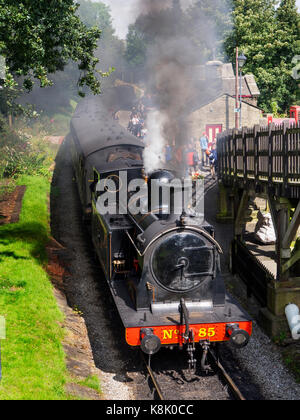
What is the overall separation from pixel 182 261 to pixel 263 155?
406 centimetres

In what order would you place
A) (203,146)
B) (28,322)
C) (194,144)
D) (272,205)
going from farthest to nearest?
(203,146) → (194,144) → (272,205) → (28,322)

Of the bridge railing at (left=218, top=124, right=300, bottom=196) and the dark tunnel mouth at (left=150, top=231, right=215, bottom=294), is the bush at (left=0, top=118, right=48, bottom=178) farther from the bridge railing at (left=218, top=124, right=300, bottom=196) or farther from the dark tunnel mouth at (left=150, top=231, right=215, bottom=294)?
the dark tunnel mouth at (left=150, top=231, right=215, bottom=294)

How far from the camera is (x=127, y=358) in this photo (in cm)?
911

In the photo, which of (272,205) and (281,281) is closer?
(281,281)

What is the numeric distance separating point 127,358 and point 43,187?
45.0 ft

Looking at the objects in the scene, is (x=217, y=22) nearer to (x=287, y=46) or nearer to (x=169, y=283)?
(x=287, y=46)

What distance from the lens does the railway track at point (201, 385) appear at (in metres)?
7.62

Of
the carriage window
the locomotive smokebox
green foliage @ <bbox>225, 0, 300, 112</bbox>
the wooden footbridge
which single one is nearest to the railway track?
the wooden footbridge

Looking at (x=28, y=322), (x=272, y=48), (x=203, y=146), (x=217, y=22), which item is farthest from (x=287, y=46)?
(x=28, y=322)

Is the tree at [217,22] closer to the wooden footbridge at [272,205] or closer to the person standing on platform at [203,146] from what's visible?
the person standing on platform at [203,146]

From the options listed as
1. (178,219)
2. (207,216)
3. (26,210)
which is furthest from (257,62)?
(178,219)

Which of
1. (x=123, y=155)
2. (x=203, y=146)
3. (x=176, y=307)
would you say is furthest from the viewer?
(x=203, y=146)

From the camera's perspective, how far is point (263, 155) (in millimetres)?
11125
